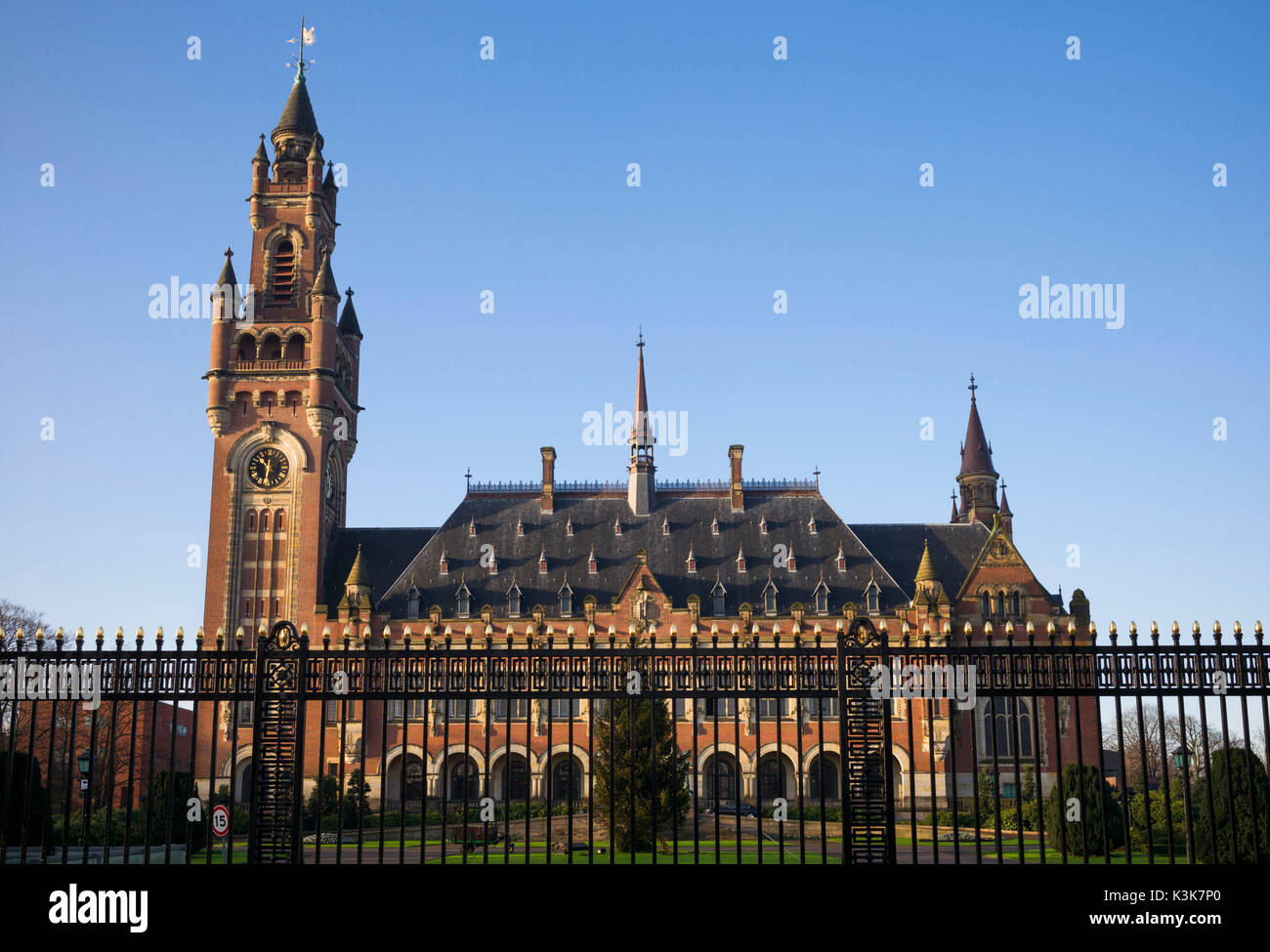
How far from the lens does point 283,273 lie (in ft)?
229

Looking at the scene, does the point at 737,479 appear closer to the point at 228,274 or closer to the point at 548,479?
the point at 548,479

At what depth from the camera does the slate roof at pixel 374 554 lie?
67.9 metres

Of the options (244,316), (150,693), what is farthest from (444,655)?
(244,316)

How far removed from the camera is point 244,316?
224ft

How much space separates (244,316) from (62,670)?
2153 inches

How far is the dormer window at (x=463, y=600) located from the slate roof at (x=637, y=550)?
0.33m

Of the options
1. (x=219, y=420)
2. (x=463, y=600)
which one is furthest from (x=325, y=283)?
(x=463, y=600)

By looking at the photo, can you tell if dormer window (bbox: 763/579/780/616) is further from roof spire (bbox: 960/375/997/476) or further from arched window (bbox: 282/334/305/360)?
arched window (bbox: 282/334/305/360)

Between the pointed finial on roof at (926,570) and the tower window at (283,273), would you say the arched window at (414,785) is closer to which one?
the tower window at (283,273)

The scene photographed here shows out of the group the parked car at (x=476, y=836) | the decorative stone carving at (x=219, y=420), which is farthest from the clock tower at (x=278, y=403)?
the parked car at (x=476, y=836)
